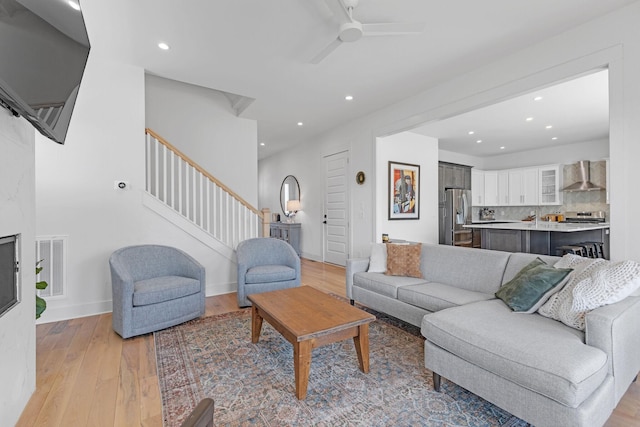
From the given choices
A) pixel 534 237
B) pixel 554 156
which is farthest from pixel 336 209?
pixel 554 156

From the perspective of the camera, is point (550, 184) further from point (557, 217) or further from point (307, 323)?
point (307, 323)

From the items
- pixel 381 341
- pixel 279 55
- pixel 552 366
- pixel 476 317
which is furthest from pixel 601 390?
pixel 279 55

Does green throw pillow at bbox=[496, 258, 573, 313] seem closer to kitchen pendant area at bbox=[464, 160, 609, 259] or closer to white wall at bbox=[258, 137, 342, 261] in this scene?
kitchen pendant area at bbox=[464, 160, 609, 259]

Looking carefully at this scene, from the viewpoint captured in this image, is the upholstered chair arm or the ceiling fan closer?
the ceiling fan

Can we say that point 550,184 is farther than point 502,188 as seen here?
No

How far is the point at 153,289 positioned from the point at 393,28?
2981 mm

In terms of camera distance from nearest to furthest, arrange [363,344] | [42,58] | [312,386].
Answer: [42,58], [312,386], [363,344]

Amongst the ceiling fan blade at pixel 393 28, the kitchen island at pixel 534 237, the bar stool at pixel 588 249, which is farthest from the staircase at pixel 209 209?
the bar stool at pixel 588 249

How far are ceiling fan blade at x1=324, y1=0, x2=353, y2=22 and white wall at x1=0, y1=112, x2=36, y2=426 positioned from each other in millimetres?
2002

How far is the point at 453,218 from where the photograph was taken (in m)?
6.65

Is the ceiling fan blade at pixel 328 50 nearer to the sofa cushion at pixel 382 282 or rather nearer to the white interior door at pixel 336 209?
the sofa cushion at pixel 382 282

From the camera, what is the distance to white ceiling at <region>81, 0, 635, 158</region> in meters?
2.37

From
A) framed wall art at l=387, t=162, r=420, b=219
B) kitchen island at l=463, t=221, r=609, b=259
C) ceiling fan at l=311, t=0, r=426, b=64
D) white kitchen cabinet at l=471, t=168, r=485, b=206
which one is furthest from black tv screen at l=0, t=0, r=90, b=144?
white kitchen cabinet at l=471, t=168, r=485, b=206

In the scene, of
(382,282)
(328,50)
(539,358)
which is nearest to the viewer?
(539,358)
